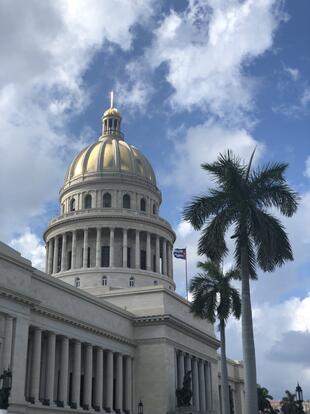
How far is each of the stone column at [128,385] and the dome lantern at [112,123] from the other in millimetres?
41639

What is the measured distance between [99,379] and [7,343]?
17.9 m

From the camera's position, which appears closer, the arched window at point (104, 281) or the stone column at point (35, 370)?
the stone column at point (35, 370)

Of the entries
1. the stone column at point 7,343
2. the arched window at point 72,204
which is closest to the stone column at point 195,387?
the arched window at point 72,204

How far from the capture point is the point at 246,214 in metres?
32.8

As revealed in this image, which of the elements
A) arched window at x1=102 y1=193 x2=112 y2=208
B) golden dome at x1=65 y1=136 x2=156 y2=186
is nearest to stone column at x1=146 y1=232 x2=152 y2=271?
arched window at x1=102 y1=193 x2=112 y2=208

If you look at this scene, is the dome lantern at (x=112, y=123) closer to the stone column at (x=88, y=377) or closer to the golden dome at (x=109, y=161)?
the golden dome at (x=109, y=161)

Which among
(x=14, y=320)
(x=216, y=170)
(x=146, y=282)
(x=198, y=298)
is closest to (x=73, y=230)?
(x=146, y=282)

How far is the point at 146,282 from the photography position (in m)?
82.6

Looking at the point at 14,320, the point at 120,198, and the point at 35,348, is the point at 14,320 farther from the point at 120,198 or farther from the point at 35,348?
the point at 120,198

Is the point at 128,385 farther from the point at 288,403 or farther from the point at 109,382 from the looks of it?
the point at 288,403

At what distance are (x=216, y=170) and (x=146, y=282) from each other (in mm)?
50510

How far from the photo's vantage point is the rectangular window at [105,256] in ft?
271

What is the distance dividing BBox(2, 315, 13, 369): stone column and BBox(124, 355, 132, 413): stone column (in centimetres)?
2363

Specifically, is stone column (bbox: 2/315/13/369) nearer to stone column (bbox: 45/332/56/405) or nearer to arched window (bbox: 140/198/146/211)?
stone column (bbox: 45/332/56/405)
